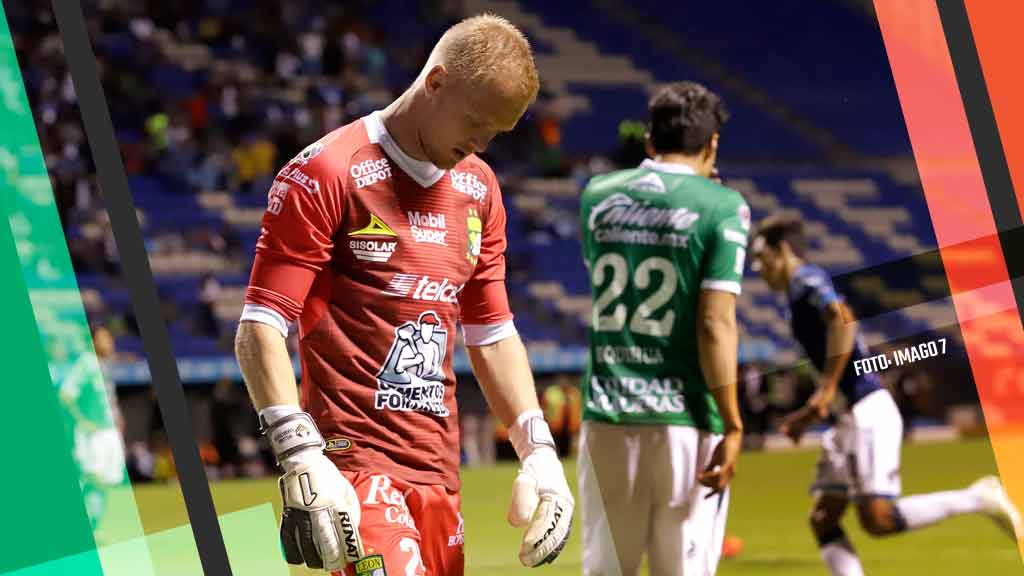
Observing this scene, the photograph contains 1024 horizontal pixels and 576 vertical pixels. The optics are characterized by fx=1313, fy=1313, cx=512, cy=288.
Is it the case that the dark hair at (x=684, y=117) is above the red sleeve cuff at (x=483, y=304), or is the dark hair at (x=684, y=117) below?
above

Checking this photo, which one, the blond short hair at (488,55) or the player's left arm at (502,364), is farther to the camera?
the player's left arm at (502,364)

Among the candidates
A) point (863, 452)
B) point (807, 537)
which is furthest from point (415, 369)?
point (807, 537)

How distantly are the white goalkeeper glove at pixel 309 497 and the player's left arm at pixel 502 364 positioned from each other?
1.57 ft

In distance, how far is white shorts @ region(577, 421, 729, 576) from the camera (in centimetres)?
412

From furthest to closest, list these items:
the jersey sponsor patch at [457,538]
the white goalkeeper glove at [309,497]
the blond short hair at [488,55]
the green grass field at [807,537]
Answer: the green grass field at [807,537] → the jersey sponsor patch at [457,538] → the blond short hair at [488,55] → the white goalkeeper glove at [309,497]

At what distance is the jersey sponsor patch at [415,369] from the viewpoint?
2.75m

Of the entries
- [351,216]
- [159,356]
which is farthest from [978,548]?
[159,356]

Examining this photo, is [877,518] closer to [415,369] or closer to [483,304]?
[483,304]

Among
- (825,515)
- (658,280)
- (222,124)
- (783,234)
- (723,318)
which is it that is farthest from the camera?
(222,124)

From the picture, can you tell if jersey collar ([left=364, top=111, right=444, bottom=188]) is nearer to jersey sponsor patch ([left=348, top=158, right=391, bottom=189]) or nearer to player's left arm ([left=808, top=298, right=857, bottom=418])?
jersey sponsor patch ([left=348, top=158, right=391, bottom=189])

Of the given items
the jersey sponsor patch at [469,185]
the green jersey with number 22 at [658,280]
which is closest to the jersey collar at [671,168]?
the green jersey with number 22 at [658,280]

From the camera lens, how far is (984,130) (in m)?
3.30

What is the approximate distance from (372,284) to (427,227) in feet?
0.57

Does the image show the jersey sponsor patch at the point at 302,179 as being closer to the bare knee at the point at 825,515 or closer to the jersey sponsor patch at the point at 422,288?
the jersey sponsor patch at the point at 422,288
